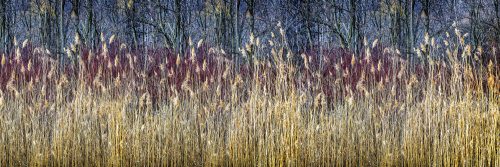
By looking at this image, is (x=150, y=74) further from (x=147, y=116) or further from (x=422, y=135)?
(x=422, y=135)

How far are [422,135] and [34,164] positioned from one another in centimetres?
345

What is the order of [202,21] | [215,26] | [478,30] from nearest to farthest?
1. [215,26]
2. [202,21]
3. [478,30]

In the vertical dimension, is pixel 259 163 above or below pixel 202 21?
below

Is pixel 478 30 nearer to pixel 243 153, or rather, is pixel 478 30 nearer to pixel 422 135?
pixel 422 135

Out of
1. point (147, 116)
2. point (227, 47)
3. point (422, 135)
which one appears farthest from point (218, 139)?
point (422, 135)

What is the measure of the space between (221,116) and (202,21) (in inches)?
66.5

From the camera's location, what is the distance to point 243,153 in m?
5.37

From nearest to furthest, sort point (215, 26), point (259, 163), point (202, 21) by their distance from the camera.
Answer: point (259, 163), point (215, 26), point (202, 21)

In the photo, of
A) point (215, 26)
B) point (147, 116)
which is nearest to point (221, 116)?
point (147, 116)

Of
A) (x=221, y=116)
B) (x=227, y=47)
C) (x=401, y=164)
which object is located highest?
(x=227, y=47)

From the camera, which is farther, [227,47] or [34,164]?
[227,47]

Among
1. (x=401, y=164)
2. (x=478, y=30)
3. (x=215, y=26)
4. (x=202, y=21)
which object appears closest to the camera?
(x=401, y=164)

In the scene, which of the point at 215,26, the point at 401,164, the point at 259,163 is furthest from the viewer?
the point at 215,26

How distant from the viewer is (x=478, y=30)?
42.2ft
